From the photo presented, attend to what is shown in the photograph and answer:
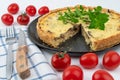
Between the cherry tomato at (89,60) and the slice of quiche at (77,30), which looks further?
the slice of quiche at (77,30)

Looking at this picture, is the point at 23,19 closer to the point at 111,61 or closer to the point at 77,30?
the point at 77,30

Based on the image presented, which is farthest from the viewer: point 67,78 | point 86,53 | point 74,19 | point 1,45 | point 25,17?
point 25,17

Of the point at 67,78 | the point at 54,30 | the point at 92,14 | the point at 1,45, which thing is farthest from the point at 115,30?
the point at 1,45

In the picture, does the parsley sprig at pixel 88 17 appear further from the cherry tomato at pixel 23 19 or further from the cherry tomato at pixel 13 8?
the cherry tomato at pixel 13 8

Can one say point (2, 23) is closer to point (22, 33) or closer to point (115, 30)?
point (22, 33)

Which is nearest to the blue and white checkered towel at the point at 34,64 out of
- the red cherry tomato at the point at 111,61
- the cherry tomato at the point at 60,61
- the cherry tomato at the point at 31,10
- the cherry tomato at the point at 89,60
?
the cherry tomato at the point at 60,61

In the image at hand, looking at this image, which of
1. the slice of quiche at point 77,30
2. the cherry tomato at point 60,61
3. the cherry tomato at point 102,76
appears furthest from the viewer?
the slice of quiche at point 77,30

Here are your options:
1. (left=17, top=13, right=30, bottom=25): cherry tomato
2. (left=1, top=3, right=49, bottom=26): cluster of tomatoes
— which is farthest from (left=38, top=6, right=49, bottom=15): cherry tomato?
(left=17, top=13, right=30, bottom=25): cherry tomato
